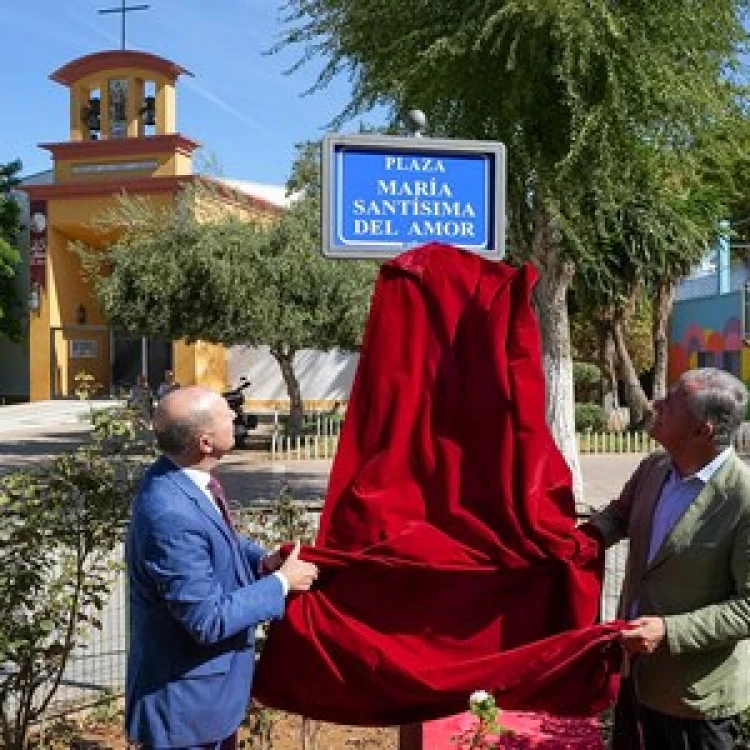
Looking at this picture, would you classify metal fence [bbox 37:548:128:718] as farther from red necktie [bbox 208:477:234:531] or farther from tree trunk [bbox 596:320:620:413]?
tree trunk [bbox 596:320:620:413]

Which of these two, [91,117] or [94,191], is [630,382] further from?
[91,117]

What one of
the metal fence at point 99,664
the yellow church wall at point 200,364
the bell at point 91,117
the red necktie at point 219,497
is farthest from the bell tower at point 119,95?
the red necktie at point 219,497

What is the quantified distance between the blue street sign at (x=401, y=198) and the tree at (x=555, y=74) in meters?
3.79

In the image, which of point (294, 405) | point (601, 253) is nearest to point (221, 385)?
point (294, 405)

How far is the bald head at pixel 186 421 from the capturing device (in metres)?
2.72

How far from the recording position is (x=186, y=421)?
2.71 metres

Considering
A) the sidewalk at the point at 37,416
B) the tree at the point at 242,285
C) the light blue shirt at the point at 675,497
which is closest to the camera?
the light blue shirt at the point at 675,497

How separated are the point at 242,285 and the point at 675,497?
15.8m

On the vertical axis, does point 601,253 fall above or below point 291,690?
above

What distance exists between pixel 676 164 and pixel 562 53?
4.92ft

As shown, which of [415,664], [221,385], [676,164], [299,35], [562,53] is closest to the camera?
[415,664]

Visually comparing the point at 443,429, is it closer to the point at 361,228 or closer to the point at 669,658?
the point at 669,658

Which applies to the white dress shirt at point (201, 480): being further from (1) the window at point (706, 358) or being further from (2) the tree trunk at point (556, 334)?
(1) the window at point (706, 358)

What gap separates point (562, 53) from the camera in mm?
7465
